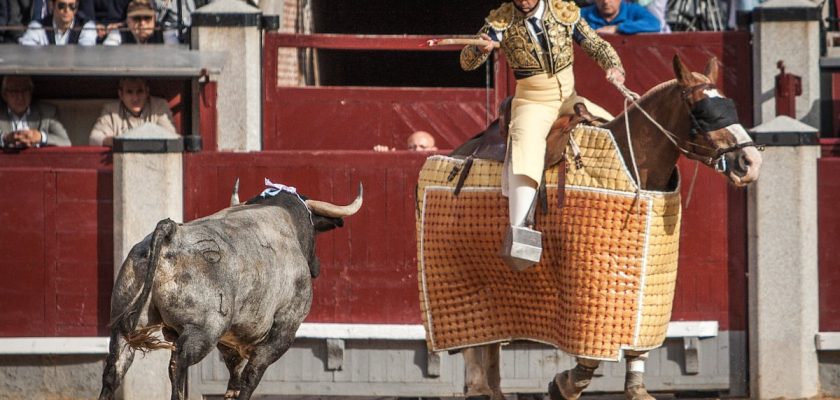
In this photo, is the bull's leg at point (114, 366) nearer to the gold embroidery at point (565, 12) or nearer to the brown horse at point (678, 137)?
the brown horse at point (678, 137)

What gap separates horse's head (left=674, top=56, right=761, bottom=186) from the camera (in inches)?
256

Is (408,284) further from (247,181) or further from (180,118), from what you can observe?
(180,118)

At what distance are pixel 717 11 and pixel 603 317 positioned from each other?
5.62 metres

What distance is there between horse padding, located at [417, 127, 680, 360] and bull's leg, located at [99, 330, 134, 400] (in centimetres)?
179

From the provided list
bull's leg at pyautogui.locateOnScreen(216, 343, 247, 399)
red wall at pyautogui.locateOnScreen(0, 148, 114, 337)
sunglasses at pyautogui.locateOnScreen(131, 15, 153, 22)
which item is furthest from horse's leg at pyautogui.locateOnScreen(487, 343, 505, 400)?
sunglasses at pyautogui.locateOnScreen(131, 15, 153, 22)

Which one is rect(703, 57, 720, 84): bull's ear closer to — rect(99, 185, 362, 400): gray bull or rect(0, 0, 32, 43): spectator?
rect(99, 185, 362, 400): gray bull

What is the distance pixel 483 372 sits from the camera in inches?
306

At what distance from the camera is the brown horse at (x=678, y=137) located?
6551 mm

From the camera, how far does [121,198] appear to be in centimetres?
944

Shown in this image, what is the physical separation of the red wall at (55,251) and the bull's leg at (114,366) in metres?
3.16

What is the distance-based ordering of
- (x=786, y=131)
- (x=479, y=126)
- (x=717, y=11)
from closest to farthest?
(x=786, y=131) → (x=479, y=126) → (x=717, y=11)

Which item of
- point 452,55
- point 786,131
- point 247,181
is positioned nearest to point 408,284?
point 247,181

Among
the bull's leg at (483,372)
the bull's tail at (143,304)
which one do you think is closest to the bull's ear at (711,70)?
the bull's leg at (483,372)

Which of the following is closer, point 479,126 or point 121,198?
point 121,198
